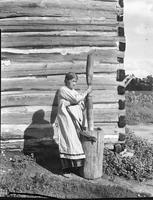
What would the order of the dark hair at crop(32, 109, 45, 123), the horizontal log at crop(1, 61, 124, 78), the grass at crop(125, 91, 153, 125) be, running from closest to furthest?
the horizontal log at crop(1, 61, 124, 78) → the dark hair at crop(32, 109, 45, 123) → the grass at crop(125, 91, 153, 125)

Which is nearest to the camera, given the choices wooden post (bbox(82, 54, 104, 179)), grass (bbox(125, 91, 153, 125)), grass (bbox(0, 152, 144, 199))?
grass (bbox(0, 152, 144, 199))

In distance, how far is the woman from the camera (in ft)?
22.1

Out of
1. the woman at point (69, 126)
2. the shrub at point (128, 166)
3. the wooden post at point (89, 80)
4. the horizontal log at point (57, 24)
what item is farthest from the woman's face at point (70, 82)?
the shrub at point (128, 166)

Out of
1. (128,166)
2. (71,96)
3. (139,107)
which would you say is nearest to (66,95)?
(71,96)

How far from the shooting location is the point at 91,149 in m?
6.87

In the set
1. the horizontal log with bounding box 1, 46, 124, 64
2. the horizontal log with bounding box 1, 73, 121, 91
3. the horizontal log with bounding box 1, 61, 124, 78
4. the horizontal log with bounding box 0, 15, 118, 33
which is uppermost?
the horizontal log with bounding box 0, 15, 118, 33

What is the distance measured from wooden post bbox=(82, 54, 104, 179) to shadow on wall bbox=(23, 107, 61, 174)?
863 millimetres

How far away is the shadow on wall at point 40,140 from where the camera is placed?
7.70 metres

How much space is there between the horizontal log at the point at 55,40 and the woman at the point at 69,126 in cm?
116

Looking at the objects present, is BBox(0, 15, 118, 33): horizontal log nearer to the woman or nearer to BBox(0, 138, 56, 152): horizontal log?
the woman

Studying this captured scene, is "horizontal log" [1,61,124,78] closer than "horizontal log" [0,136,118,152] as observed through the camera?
Yes

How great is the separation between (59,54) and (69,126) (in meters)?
1.52

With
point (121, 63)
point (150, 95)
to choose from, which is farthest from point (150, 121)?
point (121, 63)

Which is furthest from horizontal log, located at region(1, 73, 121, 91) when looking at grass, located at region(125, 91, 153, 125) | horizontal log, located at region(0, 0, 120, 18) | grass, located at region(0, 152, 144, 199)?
grass, located at region(125, 91, 153, 125)
